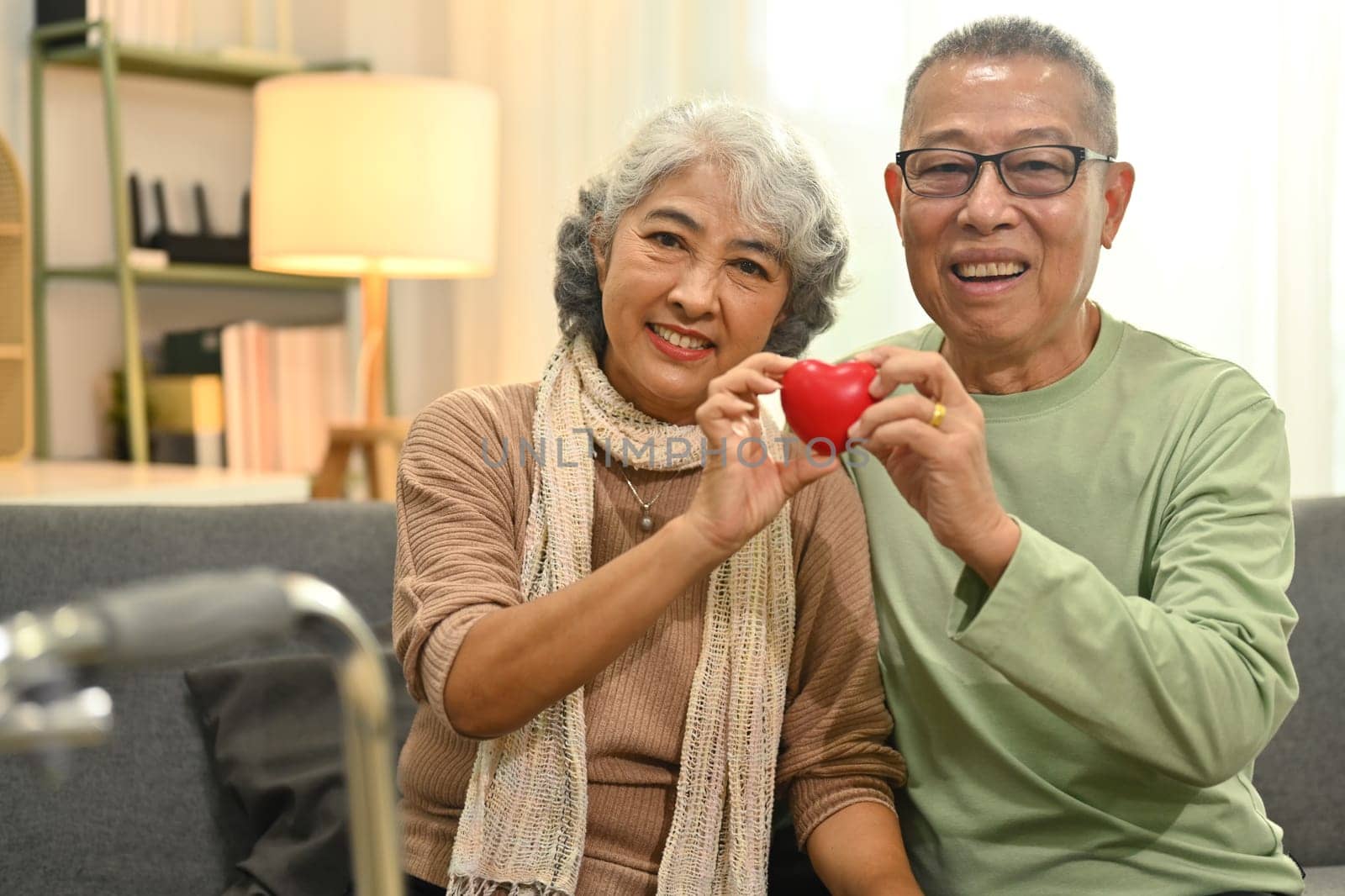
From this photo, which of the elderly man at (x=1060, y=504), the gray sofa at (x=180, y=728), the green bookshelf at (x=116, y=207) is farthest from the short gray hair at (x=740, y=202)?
the green bookshelf at (x=116, y=207)

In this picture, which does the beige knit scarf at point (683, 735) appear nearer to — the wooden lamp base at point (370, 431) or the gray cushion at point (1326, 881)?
the gray cushion at point (1326, 881)

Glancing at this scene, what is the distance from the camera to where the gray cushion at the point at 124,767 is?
173 centimetres

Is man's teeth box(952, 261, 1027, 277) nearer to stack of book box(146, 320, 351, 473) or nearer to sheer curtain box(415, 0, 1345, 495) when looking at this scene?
sheer curtain box(415, 0, 1345, 495)

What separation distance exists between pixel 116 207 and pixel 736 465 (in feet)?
9.09

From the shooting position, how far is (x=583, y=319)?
171cm

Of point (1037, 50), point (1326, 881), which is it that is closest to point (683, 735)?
point (1037, 50)

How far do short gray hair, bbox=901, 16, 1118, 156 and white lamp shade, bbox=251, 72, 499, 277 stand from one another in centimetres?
183

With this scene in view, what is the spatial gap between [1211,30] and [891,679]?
4.94 feet

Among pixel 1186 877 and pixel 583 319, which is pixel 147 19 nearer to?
pixel 583 319

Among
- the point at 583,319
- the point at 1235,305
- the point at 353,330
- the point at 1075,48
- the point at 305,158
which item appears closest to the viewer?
the point at 1075,48

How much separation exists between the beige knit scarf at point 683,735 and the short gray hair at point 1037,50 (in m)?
0.48

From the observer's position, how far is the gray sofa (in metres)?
1.74

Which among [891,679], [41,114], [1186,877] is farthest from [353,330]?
[1186,877]

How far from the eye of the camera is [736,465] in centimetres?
130
